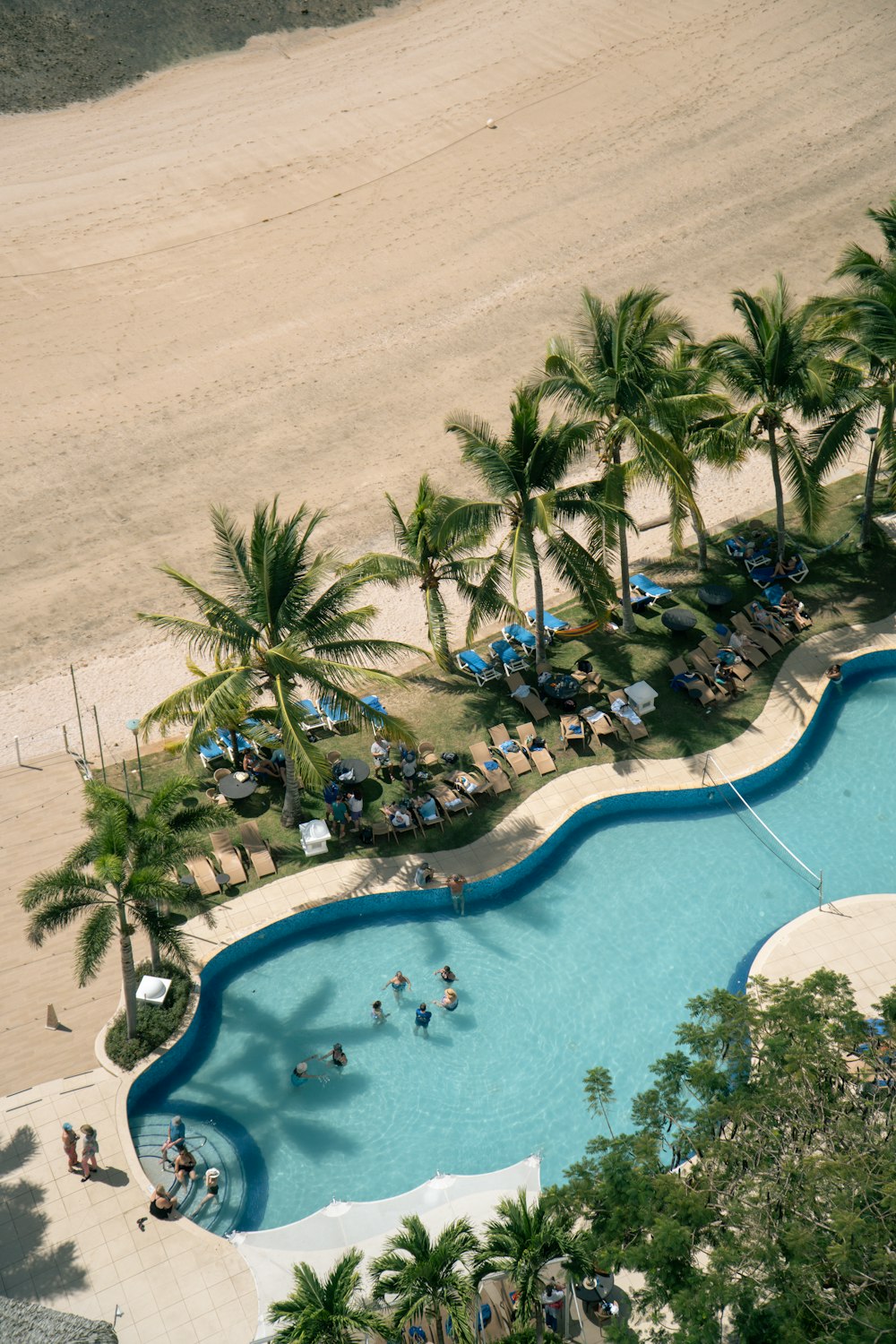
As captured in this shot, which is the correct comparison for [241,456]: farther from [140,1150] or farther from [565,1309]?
[565,1309]

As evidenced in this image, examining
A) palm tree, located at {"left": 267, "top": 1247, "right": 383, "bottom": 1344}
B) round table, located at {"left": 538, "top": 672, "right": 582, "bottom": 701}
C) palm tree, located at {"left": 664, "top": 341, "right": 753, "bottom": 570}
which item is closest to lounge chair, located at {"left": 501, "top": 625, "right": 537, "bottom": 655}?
→ round table, located at {"left": 538, "top": 672, "right": 582, "bottom": 701}

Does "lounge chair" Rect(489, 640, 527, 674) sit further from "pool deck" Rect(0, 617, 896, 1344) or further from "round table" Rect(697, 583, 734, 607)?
"round table" Rect(697, 583, 734, 607)

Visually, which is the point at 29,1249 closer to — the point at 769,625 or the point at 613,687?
the point at 613,687

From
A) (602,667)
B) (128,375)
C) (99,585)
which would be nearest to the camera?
(602,667)

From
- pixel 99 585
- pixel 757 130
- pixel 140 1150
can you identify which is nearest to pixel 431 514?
pixel 99 585

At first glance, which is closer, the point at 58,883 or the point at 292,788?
the point at 58,883
